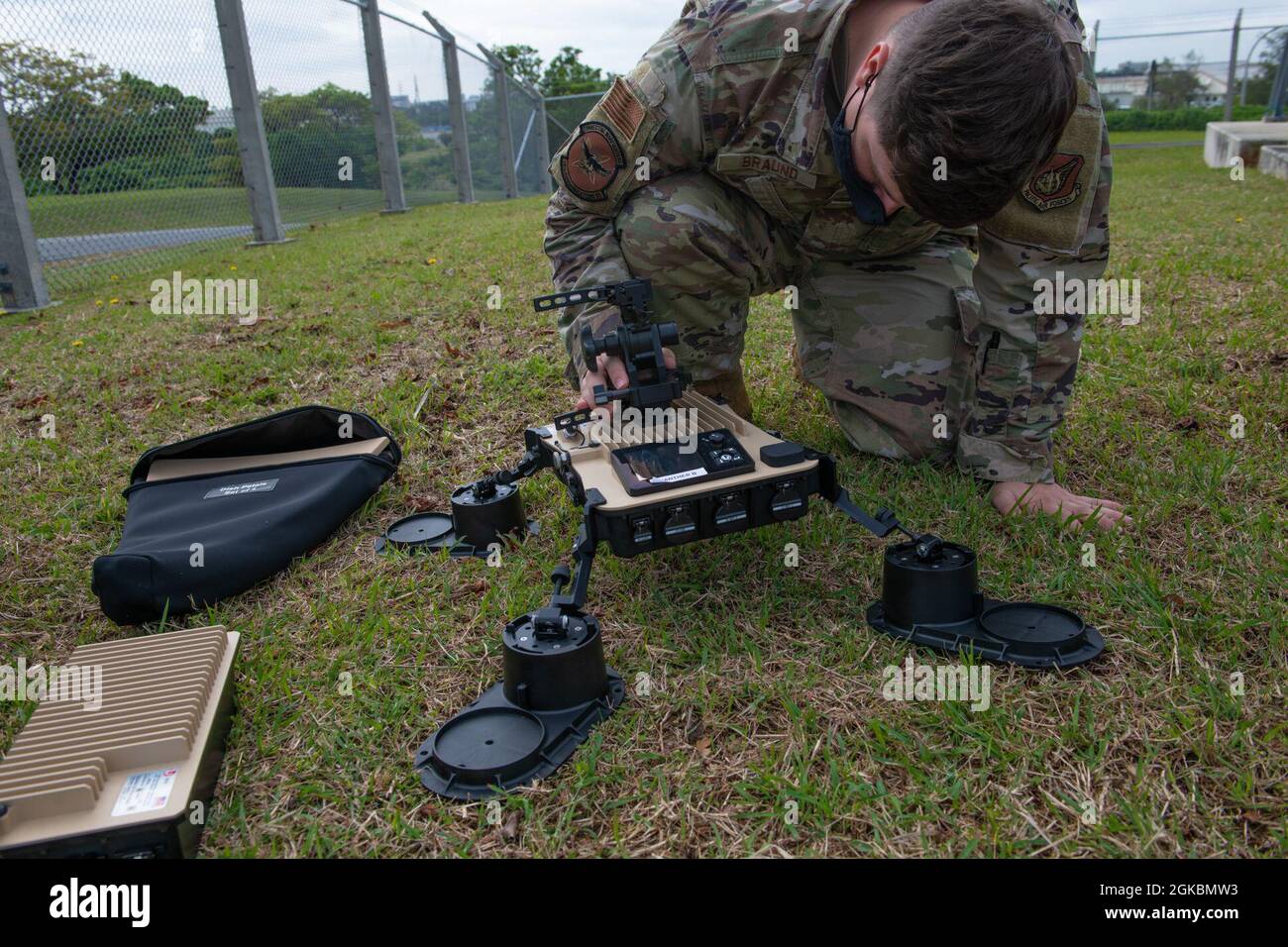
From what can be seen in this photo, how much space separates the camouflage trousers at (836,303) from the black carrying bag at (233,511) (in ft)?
3.27

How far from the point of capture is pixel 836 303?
2.81 m

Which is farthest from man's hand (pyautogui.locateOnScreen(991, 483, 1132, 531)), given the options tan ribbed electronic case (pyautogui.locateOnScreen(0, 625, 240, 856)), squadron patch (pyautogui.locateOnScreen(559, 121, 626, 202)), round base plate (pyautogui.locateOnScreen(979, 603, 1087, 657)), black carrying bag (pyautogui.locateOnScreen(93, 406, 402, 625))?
tan ribbed electronic case (pyautogui.locateOnScreen(0, 625, 240, 856))

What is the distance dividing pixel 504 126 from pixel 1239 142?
1173 centimetres

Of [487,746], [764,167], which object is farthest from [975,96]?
[487,746]

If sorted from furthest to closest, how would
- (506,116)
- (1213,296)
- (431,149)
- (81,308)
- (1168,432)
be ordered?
(506,116) < (431,149) < (81,308) < (1213,296) < (1168,432)

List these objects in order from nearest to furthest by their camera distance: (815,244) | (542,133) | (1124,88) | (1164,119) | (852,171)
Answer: (852,171) < (815,244) < (542,133) < (1164,119) < (1124,88)

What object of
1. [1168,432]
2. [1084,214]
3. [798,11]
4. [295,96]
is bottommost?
[1168,432]

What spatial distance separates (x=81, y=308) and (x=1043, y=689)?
5.83 meters

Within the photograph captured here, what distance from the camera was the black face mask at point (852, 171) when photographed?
2.01 meters

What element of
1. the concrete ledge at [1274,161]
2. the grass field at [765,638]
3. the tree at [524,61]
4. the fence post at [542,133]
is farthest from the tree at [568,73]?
the grass field at [765,638]

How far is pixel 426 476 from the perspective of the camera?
2.72 meters

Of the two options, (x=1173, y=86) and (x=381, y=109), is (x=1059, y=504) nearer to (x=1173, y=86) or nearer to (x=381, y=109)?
(x=381, y=109)
